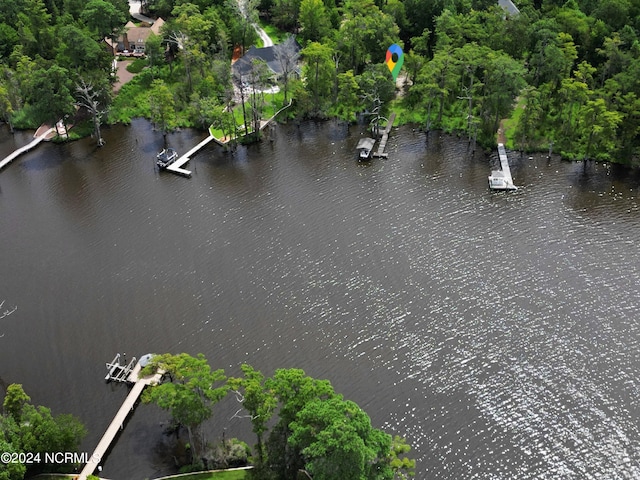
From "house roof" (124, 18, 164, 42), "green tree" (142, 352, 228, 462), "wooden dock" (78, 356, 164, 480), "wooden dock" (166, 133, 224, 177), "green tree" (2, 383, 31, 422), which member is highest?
"house roof" (124, 18, 164, 42)

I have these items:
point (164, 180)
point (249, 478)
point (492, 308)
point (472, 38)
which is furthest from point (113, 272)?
point (472, 38)

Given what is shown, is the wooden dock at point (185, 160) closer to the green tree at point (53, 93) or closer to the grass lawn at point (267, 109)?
the grass lawn at point (267, 109)

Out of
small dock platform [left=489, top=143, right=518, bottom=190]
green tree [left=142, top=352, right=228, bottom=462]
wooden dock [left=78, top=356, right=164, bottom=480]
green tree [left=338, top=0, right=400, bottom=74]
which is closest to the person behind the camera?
green tree [left=142, top=352, right=228, bottom=462]

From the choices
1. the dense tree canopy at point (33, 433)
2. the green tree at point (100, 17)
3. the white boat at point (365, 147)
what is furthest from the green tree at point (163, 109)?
the dense tree canopy at point (33, 433)

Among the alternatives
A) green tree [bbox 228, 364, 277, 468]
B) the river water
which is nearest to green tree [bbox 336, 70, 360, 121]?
the river water

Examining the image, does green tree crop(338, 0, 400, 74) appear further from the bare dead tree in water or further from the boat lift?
the boat lift

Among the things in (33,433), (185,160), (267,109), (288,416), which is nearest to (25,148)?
(185,160)

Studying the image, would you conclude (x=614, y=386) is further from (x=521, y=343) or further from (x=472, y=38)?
(x=472, y=38)
